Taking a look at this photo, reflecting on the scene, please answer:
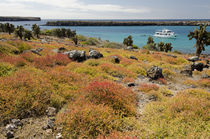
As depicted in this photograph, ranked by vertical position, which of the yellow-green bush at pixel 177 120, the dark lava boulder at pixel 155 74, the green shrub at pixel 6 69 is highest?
the green shrub at pixel 6 69

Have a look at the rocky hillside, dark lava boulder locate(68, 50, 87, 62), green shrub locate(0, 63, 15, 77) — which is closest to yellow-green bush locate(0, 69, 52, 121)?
the rocky hillside

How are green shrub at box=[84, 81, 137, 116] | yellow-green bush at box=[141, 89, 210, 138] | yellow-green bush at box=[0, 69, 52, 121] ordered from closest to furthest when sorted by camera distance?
1. yellow-green bush at box=[141, 89, 210, 138]
2. yellow-green bush at box=[0, 69, 52, 121]
3. green shrub at box=[84, 81, 137, 116]

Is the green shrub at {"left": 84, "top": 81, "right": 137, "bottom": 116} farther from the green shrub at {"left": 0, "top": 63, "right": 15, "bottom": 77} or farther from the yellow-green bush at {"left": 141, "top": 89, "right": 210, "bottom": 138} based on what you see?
the green shrub at {"left": 0, "top": 63, "right": 15, "bottom": 77}

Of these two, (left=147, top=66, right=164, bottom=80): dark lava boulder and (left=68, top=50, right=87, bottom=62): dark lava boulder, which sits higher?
(left=68, top=50, right=87, bottom=62): dark lava boulder

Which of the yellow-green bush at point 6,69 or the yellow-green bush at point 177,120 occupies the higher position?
the yellow-green bush at point 6,69

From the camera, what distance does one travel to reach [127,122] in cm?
665

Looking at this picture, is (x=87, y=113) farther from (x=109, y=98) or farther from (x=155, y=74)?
(x=155, y=74)

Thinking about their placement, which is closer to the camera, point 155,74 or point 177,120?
point 177,120

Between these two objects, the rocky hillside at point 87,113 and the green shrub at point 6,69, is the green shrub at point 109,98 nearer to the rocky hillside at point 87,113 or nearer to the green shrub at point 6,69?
the rocky hillside at point 87,113

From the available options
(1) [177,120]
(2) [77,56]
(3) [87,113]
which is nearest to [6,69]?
(3) [87,113]

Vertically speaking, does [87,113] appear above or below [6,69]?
below

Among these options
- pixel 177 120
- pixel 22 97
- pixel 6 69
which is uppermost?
pixel 6 69

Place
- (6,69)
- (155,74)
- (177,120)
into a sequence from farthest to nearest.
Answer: (155,74), (6,69), (177,120)

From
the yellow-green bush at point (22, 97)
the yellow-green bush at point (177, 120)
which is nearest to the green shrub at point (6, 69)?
the yellow-green bush at point (22, 97)
